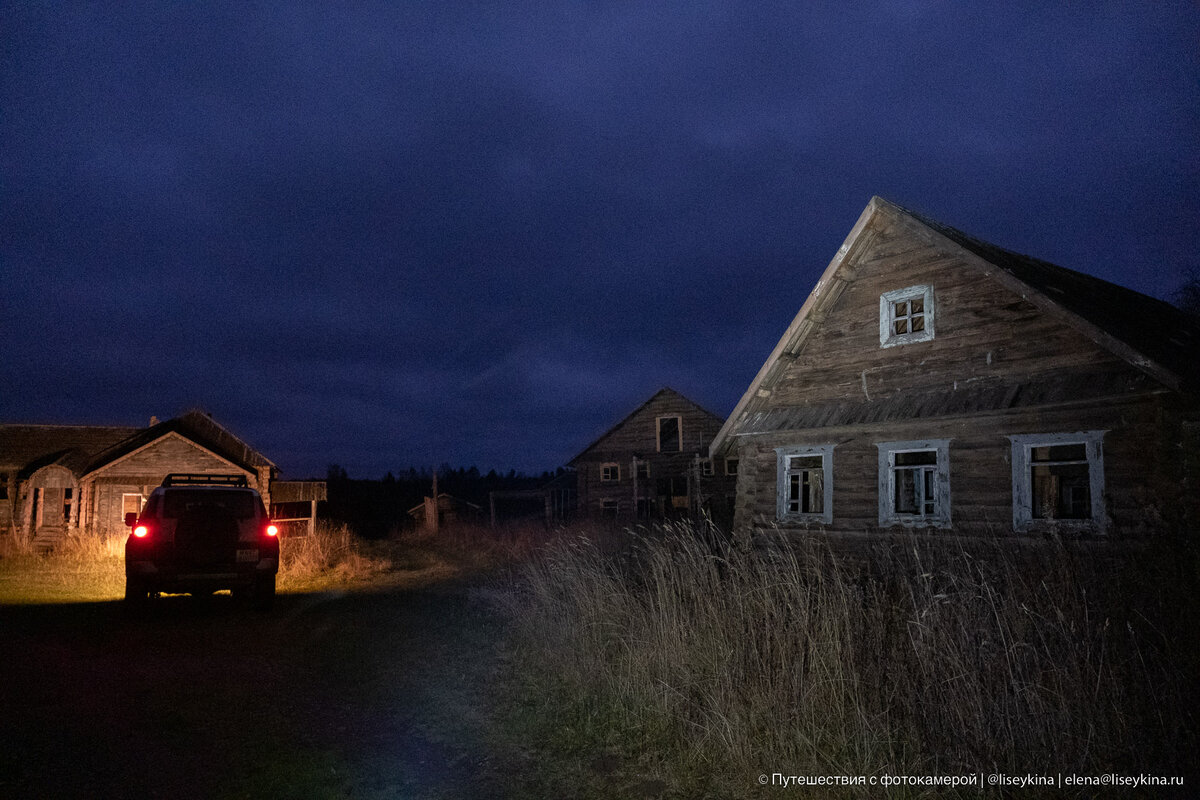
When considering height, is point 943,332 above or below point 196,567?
above

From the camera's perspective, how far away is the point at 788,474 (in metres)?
14.7

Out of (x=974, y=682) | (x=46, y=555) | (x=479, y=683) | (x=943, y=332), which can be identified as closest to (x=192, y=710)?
(x=479, y=683)

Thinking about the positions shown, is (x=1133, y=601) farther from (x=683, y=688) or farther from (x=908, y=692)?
(x=683, y=688)

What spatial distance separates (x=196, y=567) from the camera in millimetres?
10195

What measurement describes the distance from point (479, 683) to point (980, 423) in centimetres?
949

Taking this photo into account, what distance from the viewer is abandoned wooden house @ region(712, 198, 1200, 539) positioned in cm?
947

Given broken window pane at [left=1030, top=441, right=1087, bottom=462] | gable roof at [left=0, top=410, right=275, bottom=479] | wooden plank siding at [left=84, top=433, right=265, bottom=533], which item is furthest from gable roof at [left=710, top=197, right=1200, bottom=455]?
gable roof at [left=0, top=410, right=275, bottom=479]

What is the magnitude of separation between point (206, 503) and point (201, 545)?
795 millimetres

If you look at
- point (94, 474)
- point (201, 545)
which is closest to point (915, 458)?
point (201, 545)

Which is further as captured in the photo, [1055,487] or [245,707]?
[1055,487]

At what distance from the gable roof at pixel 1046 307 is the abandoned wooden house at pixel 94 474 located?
57.2 feet

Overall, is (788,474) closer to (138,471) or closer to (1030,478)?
(1030,478)

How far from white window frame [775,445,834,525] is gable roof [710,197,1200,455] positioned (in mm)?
1366

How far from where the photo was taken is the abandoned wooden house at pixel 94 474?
81.0 ft
